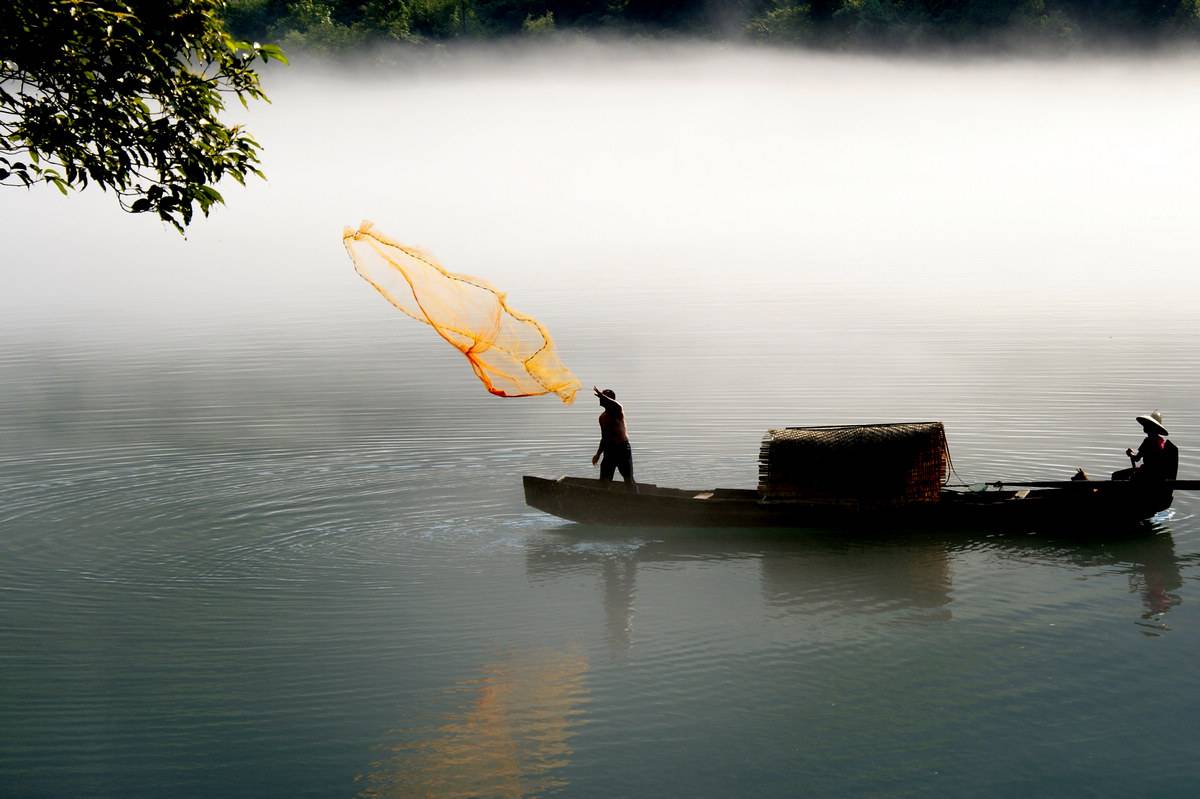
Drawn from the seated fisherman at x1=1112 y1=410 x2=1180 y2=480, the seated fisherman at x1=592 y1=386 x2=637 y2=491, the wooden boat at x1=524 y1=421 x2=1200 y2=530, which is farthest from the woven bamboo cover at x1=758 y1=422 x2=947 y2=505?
the seated fisherman at x1=1112 y1=410 x2=1180 y2=480

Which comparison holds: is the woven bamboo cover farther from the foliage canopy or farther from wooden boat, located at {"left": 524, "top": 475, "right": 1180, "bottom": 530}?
the foliage canopy

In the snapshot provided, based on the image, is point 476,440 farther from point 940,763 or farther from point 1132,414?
point 940,763

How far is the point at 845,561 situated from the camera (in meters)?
15.2

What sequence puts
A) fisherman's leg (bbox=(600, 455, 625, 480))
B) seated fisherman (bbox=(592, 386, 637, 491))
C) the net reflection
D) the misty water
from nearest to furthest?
the net reflection → the misty water → seated fisherman (bbox=(592, 386, 637, 491)) → fisherman's leg (bbox=(600, 455, 625, 480))

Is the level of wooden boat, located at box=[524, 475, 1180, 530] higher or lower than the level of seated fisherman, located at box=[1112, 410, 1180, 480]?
lower

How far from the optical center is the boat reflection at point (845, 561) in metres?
13.6

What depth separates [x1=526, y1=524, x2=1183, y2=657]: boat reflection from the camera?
13.6 m

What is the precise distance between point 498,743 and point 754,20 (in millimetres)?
98180

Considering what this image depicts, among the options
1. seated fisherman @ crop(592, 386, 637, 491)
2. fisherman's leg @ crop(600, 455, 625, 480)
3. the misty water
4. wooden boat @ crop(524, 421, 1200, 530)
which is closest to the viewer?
the misty water

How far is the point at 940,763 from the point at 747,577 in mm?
5005

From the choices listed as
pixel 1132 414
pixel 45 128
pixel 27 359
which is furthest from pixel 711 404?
pixel 27 359

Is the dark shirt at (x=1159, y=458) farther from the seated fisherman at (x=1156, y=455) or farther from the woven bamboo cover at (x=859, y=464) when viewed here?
the woven bamboo cover at (x=859, y=464)

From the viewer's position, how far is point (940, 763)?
974cm

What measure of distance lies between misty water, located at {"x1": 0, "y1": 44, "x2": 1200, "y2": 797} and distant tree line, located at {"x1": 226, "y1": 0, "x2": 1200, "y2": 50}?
37106mm
